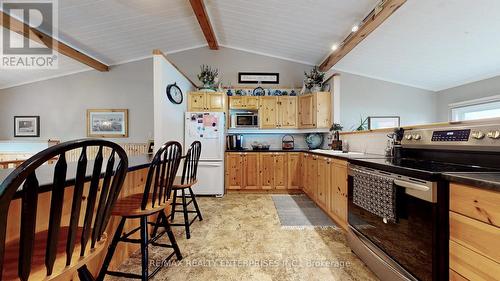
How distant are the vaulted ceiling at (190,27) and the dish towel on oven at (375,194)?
2560mm

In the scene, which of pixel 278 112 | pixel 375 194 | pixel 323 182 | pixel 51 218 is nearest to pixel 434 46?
pixel 278 112

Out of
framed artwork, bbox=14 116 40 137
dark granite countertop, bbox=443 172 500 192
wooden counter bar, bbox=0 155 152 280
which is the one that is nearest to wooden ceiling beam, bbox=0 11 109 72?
framed artwork, bbox=14 116 40 137

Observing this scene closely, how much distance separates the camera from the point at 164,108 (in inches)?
133

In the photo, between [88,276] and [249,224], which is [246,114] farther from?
[88,276]

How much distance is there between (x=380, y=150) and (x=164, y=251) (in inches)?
101

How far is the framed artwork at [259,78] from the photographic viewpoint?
5.28m

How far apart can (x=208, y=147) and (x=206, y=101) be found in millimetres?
1001

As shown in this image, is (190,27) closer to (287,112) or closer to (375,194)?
(287,112)

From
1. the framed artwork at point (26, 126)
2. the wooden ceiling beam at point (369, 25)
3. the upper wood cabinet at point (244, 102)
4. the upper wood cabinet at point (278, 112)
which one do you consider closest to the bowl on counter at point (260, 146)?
the upper wood cabinet at point (278, 112)

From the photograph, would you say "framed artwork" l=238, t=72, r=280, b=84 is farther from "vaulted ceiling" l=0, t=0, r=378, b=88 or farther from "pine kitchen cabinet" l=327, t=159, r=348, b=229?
"pine kitchen cabinet" l=327, t=159, r=348, b=229

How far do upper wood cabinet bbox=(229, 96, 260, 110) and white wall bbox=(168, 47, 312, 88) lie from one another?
0.68m

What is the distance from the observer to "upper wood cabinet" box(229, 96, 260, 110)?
15.7ft

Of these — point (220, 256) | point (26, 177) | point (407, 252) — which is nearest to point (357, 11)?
point (407, 252)

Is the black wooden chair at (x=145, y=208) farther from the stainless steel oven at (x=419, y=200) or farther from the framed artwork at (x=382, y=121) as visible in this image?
the framed artwork at (x=382, y=121)
